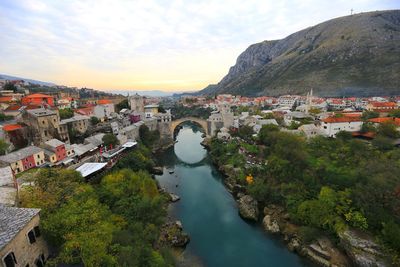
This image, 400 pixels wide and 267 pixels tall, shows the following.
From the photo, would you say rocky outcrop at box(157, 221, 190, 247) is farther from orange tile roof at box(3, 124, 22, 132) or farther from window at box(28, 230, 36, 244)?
orange tile roof at box(3, 124, 22, 132)

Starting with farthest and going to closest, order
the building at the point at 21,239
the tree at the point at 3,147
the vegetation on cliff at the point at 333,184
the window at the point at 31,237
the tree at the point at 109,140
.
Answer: the tree at the point at 109,140 < the tree at the point at 3,147 < the vegetation on cliff at the point at 333,184 < the window at the point at 31,237 < the building at the point at 21,239

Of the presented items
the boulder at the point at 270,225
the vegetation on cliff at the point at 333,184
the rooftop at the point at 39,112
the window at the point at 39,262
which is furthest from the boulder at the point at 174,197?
the rooftop at the point at 39,112

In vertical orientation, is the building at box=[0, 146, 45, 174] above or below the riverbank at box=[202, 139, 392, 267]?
above

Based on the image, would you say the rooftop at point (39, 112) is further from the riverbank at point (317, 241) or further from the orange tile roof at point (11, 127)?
the riverbank at point (317, 241)

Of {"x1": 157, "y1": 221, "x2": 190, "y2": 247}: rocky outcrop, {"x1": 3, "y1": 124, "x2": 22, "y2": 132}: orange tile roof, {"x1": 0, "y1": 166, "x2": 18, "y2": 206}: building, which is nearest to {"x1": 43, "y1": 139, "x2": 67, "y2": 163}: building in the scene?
{"x1": 3, "y1": 124, "x2": 22, "y2": 132}: orange tile roof

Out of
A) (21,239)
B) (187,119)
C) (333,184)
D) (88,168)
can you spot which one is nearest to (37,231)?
(21,239)

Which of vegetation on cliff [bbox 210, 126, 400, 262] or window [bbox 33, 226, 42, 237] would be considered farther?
vegetation on cliff [bbox 210, 126, 400, 262]
